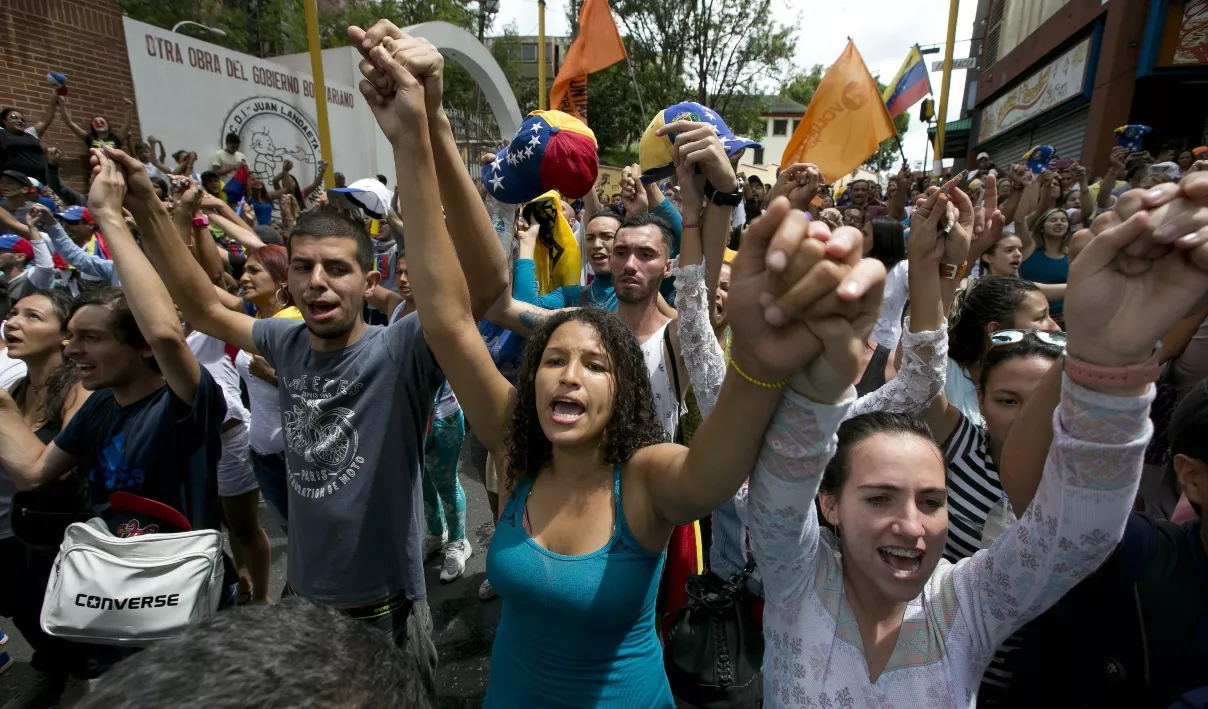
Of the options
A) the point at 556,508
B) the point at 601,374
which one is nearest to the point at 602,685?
the point at 556,508

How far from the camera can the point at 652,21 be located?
2659 centimetres

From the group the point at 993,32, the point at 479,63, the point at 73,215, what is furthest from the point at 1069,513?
the point at 993,32

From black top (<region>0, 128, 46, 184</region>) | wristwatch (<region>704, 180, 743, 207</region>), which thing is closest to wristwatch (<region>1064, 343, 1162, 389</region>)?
wristwatch (<region>704, 180, 743, 207</region>)

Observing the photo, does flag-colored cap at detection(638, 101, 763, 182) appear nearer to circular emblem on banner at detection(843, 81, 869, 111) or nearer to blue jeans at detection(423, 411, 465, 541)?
blue jeans at detection(423, 411, 465, 541)

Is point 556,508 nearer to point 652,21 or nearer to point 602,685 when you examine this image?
point 602,685

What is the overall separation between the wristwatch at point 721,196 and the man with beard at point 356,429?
25.8 inches

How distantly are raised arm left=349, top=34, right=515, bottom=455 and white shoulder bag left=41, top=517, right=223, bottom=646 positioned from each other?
41.2 inches

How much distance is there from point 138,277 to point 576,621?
1767mm

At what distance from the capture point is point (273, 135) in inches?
412

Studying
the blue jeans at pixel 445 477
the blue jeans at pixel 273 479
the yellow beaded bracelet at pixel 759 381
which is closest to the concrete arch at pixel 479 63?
the blue jeans at pixel 445 477

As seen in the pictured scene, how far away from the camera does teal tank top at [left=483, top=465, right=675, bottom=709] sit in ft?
4.64

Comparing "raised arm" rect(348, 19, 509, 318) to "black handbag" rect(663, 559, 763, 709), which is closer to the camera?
"raised arm" rect(348, 19, 509, 318)

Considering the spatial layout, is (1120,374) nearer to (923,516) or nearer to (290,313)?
(923,516)

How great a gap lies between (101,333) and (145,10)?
17857 millimetres
